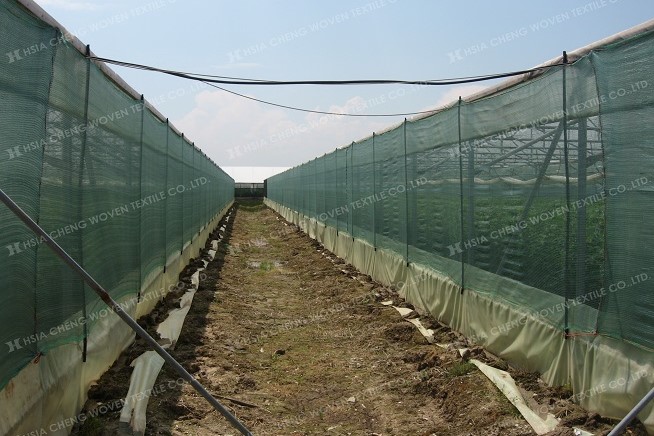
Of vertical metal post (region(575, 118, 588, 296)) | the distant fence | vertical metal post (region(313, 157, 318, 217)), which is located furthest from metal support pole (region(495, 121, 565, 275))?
the distant fence

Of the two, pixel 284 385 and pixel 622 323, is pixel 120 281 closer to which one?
pixel 284 385

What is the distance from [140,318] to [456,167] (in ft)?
12.5

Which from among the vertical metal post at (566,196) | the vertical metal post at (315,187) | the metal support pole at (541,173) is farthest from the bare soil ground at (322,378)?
the vertical metal post at (315,187)

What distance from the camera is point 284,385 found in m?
5.48

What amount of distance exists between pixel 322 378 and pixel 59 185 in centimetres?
304

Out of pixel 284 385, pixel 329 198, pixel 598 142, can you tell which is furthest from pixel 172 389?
pixel 329 198

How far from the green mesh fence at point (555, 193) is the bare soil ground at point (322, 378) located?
745 millimetres

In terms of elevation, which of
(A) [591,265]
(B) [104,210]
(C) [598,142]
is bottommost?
(A) [591,265]

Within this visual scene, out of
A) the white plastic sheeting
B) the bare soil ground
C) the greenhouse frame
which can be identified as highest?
the greenhouse frame

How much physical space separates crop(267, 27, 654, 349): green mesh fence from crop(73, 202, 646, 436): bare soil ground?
0.74m

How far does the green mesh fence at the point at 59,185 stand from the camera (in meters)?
3.04

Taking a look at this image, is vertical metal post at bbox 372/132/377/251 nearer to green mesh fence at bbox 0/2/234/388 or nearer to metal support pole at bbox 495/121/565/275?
green mesh fence at bbox 0/2/234/388

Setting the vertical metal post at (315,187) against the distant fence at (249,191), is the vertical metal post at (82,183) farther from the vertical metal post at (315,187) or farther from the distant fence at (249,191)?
the distant fence at (249,191)

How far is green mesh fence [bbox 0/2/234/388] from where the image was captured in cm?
304
